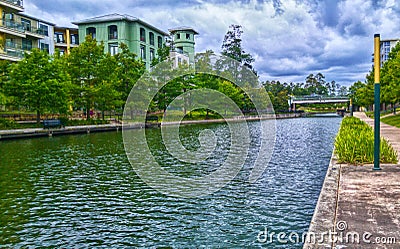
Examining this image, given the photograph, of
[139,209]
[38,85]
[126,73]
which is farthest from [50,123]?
[139,209]

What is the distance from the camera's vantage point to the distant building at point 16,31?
39719 mm

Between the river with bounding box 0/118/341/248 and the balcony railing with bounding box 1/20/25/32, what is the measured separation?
104 feet

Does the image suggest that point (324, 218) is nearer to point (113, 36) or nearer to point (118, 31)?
point (118, 31)

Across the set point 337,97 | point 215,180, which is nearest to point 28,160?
point 215,180

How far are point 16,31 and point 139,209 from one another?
40.1 meters

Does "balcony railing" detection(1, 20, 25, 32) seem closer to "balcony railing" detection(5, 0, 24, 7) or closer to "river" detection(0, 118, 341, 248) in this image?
"balcony railing" detection(5, 0, 24, 7)

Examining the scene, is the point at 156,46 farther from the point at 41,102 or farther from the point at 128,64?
the point at 41,102

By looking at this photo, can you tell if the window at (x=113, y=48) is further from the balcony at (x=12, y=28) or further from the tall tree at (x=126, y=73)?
the balcony at (x=12, y=28)

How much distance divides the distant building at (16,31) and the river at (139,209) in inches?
1198

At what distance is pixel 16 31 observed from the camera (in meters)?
41.4

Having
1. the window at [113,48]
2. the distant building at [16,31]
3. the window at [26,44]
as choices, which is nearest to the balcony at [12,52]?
the distant building at [16,31]

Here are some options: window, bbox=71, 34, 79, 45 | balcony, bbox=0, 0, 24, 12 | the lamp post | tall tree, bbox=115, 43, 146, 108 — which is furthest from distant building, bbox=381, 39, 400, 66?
the lamp post

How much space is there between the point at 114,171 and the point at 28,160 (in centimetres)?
514

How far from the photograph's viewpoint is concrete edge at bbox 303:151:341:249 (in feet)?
15.2
